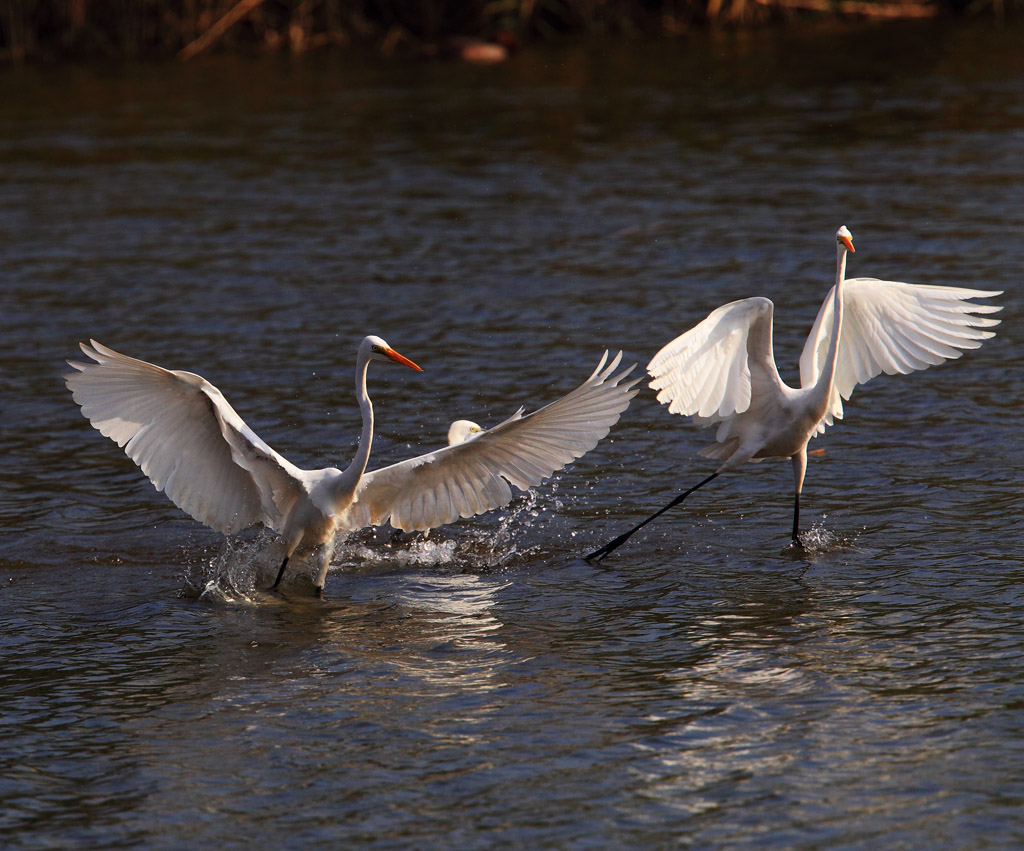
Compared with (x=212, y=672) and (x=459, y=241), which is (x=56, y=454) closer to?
(x=212, y=672)

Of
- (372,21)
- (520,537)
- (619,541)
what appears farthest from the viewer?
(372,21)

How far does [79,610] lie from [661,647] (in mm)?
3027

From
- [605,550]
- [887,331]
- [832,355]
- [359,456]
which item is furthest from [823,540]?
[359,456]

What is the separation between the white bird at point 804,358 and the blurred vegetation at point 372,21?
17.7m

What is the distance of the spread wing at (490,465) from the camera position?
7.00m

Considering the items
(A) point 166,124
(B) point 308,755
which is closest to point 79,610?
(B) point 308,755

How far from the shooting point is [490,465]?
7480 millimetres

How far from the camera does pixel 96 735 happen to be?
5.91 meters

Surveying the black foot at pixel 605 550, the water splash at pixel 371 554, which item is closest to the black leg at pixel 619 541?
the black foot at pixel 605 550

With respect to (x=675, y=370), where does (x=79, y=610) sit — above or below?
below

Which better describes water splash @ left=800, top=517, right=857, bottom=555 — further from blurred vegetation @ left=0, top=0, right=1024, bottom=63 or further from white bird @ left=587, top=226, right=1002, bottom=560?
blurred vegetation @ left=0, top=0, right=1024, bottom=63

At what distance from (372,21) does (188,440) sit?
2115cm

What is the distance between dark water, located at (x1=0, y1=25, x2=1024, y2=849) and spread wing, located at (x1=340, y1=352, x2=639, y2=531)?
0.42m

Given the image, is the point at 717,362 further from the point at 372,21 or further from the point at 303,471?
the point at 372,21
